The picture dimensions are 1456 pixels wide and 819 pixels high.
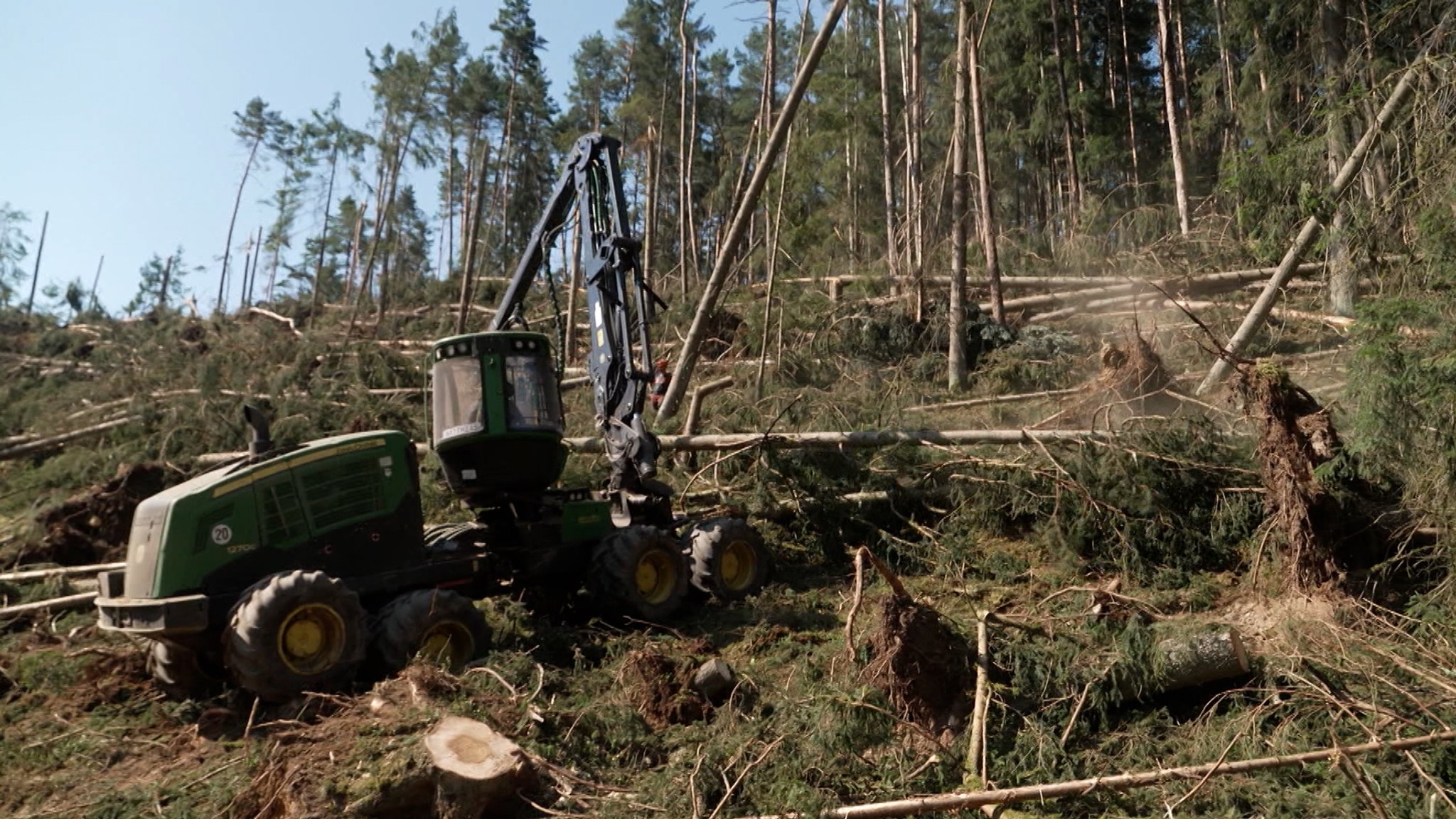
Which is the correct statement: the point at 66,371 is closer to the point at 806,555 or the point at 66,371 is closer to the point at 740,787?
the point at 806,555

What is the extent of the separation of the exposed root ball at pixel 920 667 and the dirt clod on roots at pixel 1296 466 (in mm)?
2593

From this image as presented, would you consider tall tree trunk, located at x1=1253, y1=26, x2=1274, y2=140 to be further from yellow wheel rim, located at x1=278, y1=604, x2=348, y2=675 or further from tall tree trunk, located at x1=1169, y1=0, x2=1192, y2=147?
yellow wheel rim, located at x1=278, y1=604, x2=348, y2=675

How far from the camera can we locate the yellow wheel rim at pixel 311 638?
662 centimetres

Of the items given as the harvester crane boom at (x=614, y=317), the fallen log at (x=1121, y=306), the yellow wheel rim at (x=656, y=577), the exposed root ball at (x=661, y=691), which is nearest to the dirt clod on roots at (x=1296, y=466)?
the exposed root ball at (x=661, y=691)

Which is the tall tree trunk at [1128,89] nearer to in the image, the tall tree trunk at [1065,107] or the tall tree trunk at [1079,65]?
the tall tree trunk at [1079,65]

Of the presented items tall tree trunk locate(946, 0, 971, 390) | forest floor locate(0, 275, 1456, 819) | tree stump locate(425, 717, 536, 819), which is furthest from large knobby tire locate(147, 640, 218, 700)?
tall tree trunk locate(946, 0, 971, 390)

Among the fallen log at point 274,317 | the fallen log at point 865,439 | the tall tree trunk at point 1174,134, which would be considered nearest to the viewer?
the fallen log at point 865,439

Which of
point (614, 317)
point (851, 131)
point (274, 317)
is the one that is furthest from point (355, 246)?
point (614, 317)

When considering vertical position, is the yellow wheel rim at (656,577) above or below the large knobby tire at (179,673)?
above

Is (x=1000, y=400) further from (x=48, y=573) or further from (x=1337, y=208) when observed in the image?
(x=48, y=573)

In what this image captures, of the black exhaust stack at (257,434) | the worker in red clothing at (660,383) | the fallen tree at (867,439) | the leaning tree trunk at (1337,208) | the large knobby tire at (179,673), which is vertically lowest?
the large knobby tire at (179,673)

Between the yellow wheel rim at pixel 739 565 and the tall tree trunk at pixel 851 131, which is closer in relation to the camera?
the yellow wheel rim at pixel 739 565

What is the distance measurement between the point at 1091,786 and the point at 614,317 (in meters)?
6.26

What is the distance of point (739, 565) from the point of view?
380 inches
